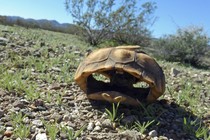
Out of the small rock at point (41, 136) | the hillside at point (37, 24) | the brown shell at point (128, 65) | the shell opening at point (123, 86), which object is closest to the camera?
the small rock at point (41, 136)

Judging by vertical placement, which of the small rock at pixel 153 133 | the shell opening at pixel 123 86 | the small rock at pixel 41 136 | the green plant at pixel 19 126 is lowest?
the small rock at pixel 41 136

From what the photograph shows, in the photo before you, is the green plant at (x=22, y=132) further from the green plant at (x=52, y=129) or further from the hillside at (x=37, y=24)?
the hillside at (x=37, y=24)

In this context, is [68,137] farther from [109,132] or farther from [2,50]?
[2,50]

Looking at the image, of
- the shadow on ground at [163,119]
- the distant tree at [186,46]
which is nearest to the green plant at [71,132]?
the shadow on ground at [163,119]

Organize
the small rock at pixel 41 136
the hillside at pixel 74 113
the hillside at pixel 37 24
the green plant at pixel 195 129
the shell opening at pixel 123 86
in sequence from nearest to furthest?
the small rock at pixel 41 136
the hillside at pixel 74 113
the green plant at pixel 195 129
the shell opening at pixel 123 86
the hillside at pixel 37 24

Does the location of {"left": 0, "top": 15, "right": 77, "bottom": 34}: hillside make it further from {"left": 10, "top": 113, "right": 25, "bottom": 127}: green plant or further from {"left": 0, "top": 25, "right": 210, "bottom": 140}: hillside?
{"left": 10, "top": 113, "right": 25, "bottom": 127}: green plant

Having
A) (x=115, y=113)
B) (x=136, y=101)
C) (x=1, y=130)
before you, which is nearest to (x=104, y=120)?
(x=115, y=113)

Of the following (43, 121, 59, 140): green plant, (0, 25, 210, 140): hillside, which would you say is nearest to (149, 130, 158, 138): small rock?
(0, 25, 210, 140): hillside

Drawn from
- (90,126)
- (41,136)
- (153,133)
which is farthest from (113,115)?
(41,136)
